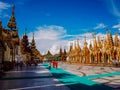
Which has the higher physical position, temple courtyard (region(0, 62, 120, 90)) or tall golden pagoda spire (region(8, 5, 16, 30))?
tall golden pagoda spire (region(8, 5, 16, 30))

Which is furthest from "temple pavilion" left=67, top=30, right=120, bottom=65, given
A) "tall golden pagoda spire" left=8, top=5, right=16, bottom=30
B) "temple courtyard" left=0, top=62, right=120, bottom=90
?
"temple courtyard" left=0, top=62, right=120, bottom=90

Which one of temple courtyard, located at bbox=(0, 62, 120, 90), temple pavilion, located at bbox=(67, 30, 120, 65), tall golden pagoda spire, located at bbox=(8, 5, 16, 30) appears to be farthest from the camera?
temple pavilion, located at bbox=(67, 30, 120, 65)

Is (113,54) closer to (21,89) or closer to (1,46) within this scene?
(1,46)

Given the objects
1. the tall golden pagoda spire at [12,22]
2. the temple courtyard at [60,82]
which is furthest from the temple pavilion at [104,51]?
the temple courtyard at [60,82]

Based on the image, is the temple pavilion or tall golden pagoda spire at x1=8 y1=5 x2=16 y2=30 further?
the temple pavilion

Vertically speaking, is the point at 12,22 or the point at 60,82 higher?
the point at 12,22

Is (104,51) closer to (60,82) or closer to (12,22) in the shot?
(12,22)

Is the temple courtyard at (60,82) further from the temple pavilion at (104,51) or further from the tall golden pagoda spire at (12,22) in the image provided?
the temple pavilion at (104,51)

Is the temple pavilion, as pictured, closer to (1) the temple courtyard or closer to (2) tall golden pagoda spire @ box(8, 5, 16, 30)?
(2) tall golden pagoda spire @ box(8, 5, 16, 30)

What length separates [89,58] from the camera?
111000mm

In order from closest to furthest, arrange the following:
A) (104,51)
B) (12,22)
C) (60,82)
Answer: (60,82), (12,22), (104,51)

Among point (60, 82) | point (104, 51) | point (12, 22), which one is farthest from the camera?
point (104, 51)

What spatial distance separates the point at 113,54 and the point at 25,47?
32306mm

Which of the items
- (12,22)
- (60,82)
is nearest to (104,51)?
(12,22)
